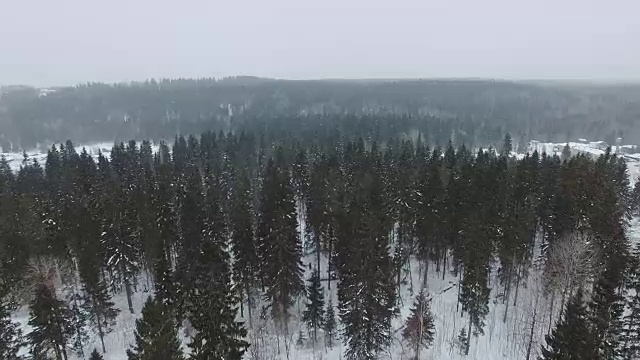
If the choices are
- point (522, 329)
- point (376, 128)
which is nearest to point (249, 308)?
point (522, 329)

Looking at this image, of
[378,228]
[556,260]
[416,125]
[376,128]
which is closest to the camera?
[556,260]

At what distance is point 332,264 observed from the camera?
5575cm

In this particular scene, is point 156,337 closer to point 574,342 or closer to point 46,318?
point 46,318

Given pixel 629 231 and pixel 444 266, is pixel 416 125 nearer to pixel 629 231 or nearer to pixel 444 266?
pixel 629 231

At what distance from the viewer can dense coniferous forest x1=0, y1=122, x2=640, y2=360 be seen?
34719 millimetres

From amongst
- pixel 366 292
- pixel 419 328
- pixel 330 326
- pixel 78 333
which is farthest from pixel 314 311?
pixel 78 333

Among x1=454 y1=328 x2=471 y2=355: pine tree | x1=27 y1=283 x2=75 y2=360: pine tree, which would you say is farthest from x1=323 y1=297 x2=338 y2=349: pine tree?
x1=27 y1=283 x2=75 y2=360: pine tree

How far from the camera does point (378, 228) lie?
45438 millimetres

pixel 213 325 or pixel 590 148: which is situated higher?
pixel 213 325

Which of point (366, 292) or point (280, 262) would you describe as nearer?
point (366, 292)

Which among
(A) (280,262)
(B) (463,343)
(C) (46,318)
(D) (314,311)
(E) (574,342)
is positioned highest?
(E) (574,342)

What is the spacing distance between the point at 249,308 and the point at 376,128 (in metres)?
115

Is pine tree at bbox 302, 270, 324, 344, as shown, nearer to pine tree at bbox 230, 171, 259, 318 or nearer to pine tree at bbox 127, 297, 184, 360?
pine tree at bbox 230, 171, 259, 318

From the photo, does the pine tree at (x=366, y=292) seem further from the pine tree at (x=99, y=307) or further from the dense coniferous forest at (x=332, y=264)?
the pine tree at (x=99, y=307)
